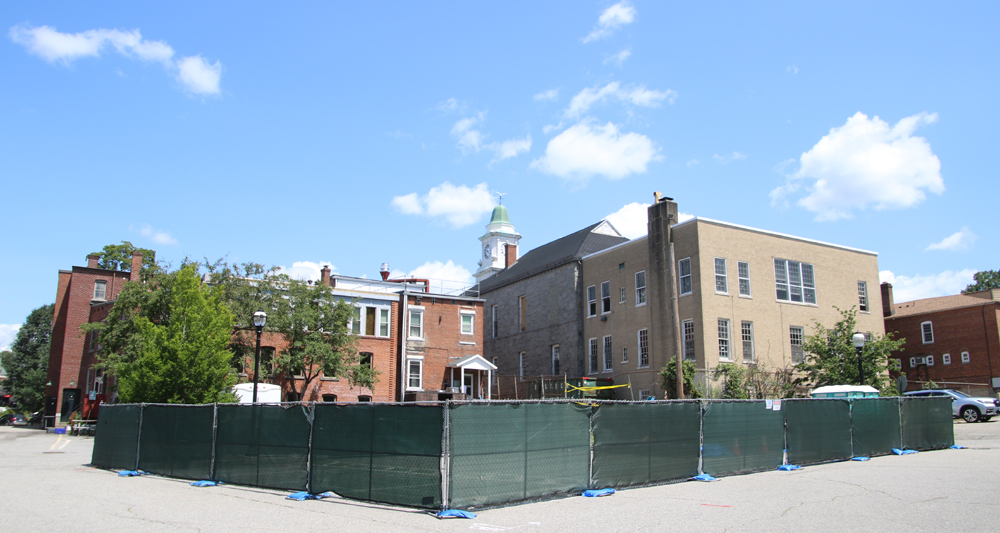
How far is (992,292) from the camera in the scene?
150 ft

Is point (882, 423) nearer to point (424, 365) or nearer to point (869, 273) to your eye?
point (869, 273)

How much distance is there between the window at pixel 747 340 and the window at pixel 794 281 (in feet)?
9.51

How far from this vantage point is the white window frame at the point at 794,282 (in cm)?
A: 3619

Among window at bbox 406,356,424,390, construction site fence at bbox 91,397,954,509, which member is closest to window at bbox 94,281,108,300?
window at bbox 406,356,424,390

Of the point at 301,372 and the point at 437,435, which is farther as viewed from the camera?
the point at 301,372

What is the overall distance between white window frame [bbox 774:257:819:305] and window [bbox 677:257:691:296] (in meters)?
5.06

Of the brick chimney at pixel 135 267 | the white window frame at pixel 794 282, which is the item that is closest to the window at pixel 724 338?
the white window frame at pixel 794 282

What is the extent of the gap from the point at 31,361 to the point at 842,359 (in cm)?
7179

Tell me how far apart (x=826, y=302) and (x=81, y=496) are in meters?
35.5

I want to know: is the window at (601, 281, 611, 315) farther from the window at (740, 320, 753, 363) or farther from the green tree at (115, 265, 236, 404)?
the green tree at (115, 265, 236, 404)

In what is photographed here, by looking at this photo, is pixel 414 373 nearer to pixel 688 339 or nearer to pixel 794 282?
pixel 688 339

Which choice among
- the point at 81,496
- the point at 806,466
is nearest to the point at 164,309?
the point at 81,496

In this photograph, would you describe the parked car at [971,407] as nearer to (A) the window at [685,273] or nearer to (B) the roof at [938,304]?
(A) the window at [685,273]

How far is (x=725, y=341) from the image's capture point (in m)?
33.8
